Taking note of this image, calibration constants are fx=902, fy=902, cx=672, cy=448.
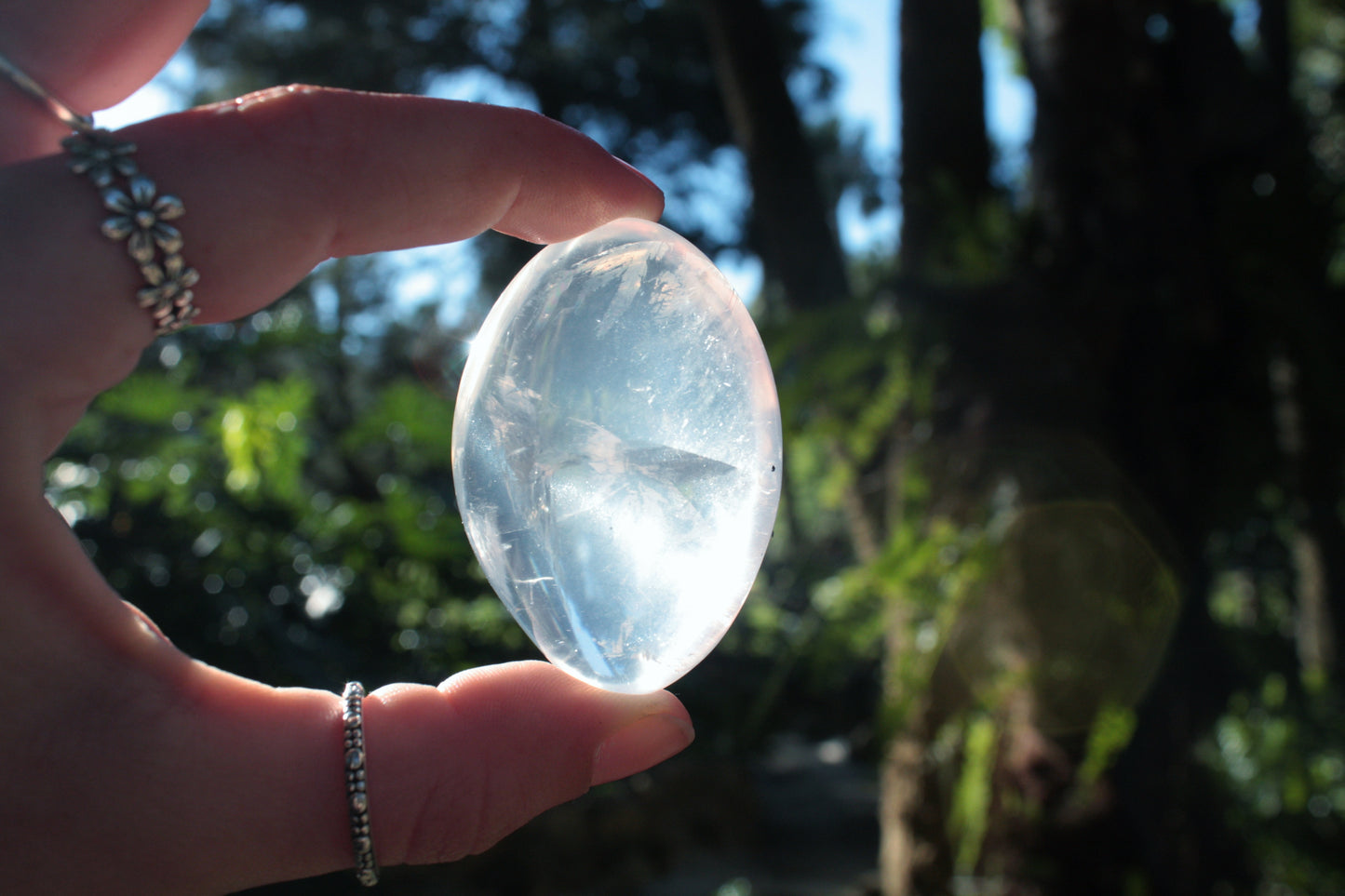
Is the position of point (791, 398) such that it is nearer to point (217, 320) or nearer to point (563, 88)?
point (217, 320)

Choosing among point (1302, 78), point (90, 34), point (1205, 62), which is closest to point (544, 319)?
point (90, 34)

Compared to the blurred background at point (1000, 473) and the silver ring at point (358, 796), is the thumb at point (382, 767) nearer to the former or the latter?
the silver ring at point (358, 796)

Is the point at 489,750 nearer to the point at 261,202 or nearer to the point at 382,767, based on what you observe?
the point at 382,767

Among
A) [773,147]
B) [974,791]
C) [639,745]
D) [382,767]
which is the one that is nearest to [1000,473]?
[974,791]

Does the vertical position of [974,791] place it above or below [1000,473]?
below

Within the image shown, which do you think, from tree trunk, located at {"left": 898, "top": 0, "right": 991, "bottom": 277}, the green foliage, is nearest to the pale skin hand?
the green foliage

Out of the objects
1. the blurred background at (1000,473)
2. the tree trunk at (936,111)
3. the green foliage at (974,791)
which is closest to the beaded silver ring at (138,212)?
the blurred background at (1000,473)

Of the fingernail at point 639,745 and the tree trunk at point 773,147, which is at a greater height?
the tree trunk at point 773,147
